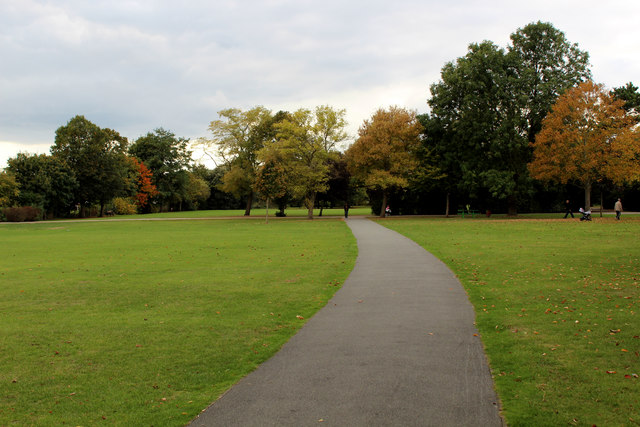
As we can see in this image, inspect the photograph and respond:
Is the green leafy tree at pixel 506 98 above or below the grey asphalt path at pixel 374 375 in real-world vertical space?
above

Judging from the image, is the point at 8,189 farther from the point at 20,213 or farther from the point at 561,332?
the point at 561,332

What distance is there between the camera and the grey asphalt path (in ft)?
11.9

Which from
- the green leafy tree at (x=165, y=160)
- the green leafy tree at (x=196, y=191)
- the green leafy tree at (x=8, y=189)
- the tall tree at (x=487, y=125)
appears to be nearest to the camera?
the tall tree at (x=487, y=125)

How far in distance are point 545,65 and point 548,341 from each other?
4109 cm

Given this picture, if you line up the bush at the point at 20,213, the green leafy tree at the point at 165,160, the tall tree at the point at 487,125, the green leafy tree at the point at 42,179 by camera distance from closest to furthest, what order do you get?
the tall tree at the point at 487,125 → the bush at the point at 20,213 → the green leafy tree at the point at 42,179 → the green leafy tree at the point at 165,160

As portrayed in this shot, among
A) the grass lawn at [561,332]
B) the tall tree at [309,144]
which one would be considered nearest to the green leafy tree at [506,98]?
the tall tree at [309,144]

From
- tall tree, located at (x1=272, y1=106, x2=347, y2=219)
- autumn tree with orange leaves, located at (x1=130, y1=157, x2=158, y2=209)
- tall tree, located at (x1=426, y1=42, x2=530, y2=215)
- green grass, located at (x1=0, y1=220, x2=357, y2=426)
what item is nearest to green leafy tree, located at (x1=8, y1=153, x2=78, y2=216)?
autumn tree with orange leaves, located at (x1=130, y1=157, x2=158, y2=209)

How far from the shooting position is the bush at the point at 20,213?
44.3m

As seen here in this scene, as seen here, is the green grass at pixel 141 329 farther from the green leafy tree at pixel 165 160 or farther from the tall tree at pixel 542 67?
the green leafy tree at pixel 165 160

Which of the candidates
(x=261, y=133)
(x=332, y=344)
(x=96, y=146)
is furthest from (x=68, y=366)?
(x=96, y=146)

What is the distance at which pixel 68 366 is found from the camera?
500cm

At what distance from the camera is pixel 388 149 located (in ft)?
135

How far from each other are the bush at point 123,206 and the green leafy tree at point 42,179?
12330mm

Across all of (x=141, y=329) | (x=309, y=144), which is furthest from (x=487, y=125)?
(x=141, y=329)
